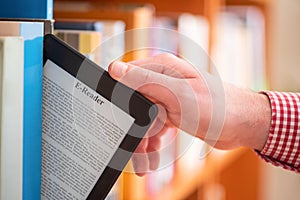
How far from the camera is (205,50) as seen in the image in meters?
1.32

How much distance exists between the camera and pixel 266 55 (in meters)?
1.86

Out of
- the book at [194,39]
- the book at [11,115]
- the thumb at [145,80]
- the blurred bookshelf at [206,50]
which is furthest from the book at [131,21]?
the book at [11,115]

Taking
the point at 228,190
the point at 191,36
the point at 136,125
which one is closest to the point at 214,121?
the point at 136,125

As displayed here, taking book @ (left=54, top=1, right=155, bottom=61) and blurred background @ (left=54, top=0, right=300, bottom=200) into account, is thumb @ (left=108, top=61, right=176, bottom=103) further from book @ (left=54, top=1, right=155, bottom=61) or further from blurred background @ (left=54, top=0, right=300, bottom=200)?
book @ (left=54, top=1, right=155, bottom=61)

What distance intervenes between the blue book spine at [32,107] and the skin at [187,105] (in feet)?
0.23

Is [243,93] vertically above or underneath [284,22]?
above

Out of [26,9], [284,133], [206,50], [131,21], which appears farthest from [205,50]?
[26,9]

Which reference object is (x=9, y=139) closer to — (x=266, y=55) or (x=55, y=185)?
(x=55, y=185)

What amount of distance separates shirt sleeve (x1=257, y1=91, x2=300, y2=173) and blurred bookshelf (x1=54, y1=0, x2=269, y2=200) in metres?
0.21

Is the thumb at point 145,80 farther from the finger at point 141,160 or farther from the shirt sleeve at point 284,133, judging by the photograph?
the shirt sleeve at point 284,133

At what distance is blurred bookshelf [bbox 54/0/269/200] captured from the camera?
961mm

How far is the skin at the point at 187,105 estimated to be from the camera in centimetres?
60

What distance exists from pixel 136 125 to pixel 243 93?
0.28m

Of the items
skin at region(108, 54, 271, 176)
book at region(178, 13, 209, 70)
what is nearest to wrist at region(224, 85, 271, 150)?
skin at region(108, 54, 271, 176)
